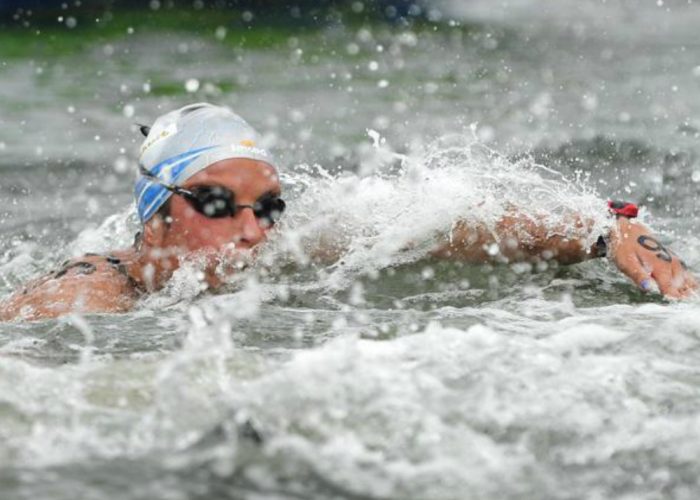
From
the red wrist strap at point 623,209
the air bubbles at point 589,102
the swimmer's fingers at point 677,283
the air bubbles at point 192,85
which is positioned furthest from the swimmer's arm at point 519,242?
the air bubbles at point 192,85

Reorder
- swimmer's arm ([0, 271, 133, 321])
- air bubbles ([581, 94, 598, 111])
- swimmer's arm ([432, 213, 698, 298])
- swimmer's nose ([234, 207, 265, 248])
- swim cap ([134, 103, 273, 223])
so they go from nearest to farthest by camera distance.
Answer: swimmer's arm ([0, 271, 133, 321]) → swimmer's nose ([234, 207, 265, 248]) → swimmer's arm ([432, 213, 698, 298]) → swim cap ([134, 103, 273, 223]) → air bubbles ([581, 94, 598, 111])

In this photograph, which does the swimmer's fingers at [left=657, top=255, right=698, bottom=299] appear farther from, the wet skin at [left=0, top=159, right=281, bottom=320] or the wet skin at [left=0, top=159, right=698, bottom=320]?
the wet skin at [left=0, top=159, right=281, bottom=320]

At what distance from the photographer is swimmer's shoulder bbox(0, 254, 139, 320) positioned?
6.67m

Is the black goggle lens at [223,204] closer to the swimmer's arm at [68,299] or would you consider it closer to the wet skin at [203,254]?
the wet skin at [203,254]

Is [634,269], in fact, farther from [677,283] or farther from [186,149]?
[186,149]

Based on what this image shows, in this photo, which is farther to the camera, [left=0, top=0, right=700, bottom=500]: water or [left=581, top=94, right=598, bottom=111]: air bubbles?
[left=581, top=94, right=598, bottom=111]: air bubbles

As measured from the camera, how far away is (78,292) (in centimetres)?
679

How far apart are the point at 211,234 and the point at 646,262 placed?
2054 millimetres

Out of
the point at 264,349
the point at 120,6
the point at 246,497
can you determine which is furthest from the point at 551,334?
the point at 120,6

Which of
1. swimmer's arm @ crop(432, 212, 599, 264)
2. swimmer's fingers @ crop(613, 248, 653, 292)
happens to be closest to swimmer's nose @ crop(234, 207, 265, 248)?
swimmer's arm @ crop(432, 212, 599, 264)

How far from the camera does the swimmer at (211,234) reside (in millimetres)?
6844

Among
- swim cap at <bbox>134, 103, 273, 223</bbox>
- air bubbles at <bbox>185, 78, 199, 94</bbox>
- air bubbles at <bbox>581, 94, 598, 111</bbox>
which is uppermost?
air bubbles at <bbox>185, 78, 199, 94</bbox>

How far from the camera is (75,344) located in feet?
19.5

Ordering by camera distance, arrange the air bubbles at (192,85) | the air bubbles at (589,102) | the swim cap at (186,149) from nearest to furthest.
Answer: the swim cap at (186,149)
the air bubbles at (589,102)
the air bubbles at (192,85)
